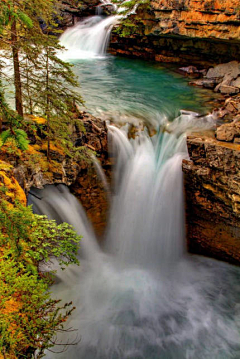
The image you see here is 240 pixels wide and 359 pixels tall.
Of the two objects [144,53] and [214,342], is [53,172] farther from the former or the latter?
[144,53]

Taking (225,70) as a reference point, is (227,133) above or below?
below

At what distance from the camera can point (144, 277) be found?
7.87m

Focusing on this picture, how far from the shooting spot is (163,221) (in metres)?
8.72

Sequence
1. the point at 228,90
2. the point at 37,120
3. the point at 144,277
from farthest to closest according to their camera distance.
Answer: the point at 228,90 → the point at 37,120 → the point at 144,277

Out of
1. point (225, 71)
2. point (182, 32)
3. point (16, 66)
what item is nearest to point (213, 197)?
point (16, 66)

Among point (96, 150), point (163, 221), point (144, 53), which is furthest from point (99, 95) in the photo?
point (144, 53)

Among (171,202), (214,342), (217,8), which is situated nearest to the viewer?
(214,342)

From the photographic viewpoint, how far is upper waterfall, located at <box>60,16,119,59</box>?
66.0 feet

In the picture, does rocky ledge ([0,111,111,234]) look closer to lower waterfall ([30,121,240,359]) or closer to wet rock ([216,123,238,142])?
lower waterfall ([30,121,240,359])

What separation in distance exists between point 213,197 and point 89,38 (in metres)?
18.1

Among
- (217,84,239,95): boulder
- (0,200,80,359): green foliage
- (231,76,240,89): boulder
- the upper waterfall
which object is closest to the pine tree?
(0,200,80,359): green foliage

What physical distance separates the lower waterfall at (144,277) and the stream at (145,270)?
0.02m

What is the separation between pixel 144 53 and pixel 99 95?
888 centimetres

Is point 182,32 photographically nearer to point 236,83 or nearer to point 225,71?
point 225,71
